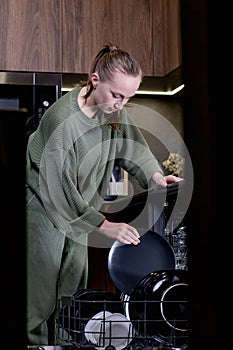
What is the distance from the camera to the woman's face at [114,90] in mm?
2006

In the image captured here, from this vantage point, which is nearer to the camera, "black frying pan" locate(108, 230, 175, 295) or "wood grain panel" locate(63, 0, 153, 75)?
"black frying pan" locate(108, 230, 175, 295)

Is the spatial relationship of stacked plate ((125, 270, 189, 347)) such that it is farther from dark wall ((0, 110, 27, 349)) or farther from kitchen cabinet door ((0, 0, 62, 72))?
kitchen cabinet door ((0, 0, 62, 72))

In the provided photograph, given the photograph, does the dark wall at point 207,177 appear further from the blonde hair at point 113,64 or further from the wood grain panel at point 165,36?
the wood grain panel at point 165,36

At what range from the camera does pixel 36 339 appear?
1991 mm

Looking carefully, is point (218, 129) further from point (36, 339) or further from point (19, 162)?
point (36, 339)

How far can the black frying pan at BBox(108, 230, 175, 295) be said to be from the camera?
123 cm

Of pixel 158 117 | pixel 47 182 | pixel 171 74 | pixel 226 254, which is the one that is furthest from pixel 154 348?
pixel 158 117

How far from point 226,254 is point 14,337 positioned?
12 centimetres

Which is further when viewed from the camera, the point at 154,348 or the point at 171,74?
the point at 171,74

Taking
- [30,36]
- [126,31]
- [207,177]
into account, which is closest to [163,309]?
[207,177]

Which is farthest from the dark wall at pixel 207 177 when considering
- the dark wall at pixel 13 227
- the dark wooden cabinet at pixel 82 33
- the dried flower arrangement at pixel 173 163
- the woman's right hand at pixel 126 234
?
the dried flower arrangement at pixel 173 163

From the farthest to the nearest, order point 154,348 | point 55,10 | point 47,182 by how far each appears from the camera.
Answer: point 55,10
point 47,182
point 154,348

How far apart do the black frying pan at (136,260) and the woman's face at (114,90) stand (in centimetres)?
81

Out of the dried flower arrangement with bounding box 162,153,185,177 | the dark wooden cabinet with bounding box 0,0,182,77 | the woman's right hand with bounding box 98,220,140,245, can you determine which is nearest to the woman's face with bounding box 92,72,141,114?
the woman's right hand with bounding box 98,220,140,245
